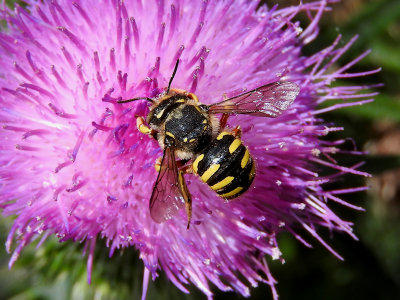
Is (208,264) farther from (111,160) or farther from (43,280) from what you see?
(43,280)

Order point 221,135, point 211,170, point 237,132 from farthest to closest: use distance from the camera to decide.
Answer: point 237,132 < point 221,135 < point 211,170

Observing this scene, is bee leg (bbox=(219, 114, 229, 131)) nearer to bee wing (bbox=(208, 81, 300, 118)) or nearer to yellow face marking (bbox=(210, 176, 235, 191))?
bee wing (bbox=(208, 81, 300, 118))

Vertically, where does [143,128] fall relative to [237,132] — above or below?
below

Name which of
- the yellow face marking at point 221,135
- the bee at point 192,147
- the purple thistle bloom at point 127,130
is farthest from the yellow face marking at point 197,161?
the purple thistle bloom at point 127,130

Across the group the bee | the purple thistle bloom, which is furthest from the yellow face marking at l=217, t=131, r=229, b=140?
the purple thistle bloom

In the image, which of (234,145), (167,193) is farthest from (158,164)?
(234,145)

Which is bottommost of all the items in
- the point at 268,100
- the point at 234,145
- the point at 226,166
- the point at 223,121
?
the point at 226,166

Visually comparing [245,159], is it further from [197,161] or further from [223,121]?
[223,121]
